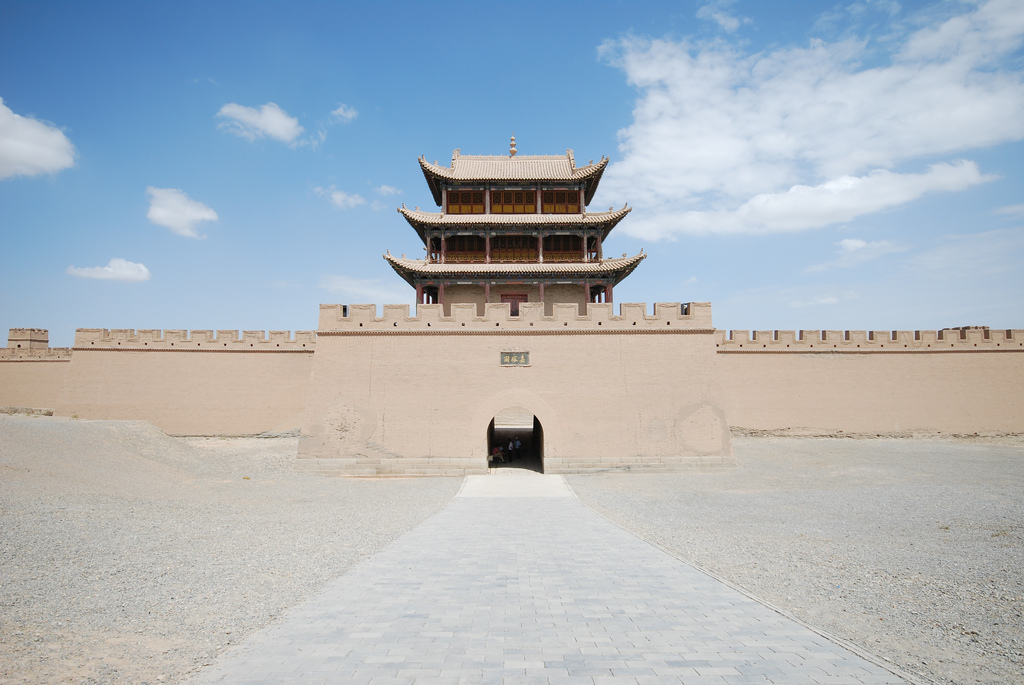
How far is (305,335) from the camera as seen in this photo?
20422 mm

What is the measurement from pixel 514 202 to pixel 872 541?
740 inches

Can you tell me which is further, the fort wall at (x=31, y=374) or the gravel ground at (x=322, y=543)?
the fort wall at (x=31, y=374)

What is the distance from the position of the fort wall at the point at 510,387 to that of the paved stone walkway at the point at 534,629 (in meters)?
7.73

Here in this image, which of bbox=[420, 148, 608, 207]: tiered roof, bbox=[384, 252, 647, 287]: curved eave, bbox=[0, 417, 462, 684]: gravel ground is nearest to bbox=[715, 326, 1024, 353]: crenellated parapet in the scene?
bbox=[384, 252, 647, 287]: curved eave

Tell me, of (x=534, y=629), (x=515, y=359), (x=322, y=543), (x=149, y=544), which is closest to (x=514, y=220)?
(x=515, y=359)

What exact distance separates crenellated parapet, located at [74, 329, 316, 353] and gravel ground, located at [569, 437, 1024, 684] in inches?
545

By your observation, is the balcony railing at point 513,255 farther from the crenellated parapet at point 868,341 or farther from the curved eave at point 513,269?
the crenellated parapet at point 868,341

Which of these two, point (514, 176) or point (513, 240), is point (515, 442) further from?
point (514, 176)

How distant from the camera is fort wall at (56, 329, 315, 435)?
19.6 m

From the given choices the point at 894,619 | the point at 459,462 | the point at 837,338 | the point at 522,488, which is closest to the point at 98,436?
the point at 459,462

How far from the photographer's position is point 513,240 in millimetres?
22594

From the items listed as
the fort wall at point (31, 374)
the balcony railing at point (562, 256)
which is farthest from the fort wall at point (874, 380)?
the fort wall at point (31, 374)

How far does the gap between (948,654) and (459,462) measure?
11436mm

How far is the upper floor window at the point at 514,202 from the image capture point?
2305cm
